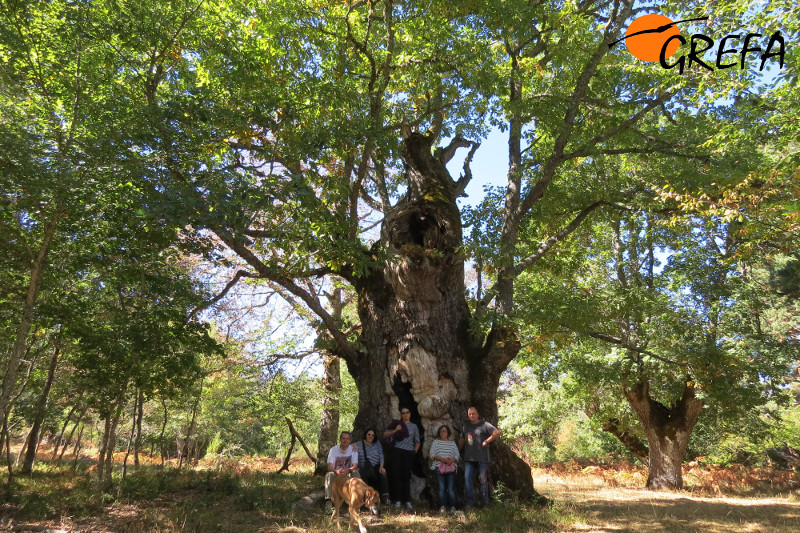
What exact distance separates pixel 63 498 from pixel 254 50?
782 cm

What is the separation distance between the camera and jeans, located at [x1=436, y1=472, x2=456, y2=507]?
6.51 metres

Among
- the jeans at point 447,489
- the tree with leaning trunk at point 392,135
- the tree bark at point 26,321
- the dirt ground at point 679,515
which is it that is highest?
the tree with leaning trunk at point 392,135

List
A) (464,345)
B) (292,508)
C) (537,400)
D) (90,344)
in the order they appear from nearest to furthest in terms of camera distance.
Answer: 1. (292,508)
2. (90,344)
3. (464,345)
4. (537,400)

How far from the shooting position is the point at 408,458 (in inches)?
275

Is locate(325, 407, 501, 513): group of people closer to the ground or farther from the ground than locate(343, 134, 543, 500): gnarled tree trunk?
closer to the ground

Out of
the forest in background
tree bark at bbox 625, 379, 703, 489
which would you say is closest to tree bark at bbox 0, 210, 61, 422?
the forest in background

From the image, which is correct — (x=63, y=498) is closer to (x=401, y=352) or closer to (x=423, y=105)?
(x=401, y=352)

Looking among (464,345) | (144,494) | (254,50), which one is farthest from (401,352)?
(254,50)

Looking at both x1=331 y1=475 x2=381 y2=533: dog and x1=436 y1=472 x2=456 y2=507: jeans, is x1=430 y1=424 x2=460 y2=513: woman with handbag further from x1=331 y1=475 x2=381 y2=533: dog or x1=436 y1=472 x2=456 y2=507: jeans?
x1=331 y1=475 x2=381 y2=533: dog

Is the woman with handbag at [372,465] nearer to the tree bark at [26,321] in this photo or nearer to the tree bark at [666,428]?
the tree bark at [26,321]

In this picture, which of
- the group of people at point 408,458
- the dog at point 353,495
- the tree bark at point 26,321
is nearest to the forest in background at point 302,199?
the tree bark at point 26,321

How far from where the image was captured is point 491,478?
24.5ft

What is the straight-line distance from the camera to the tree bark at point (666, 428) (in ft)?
Answer: 37.6

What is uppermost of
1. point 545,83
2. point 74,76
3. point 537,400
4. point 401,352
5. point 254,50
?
point 545,83
